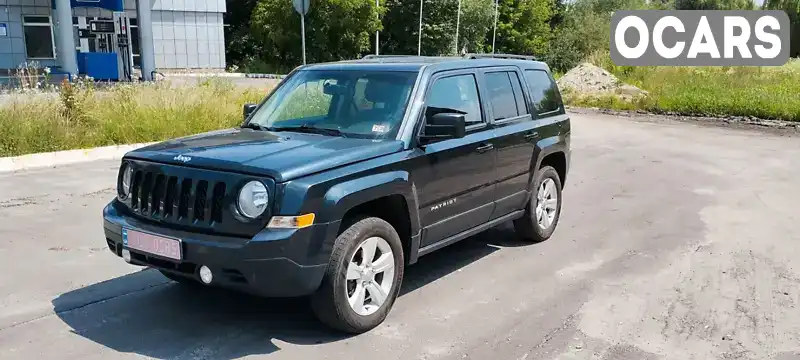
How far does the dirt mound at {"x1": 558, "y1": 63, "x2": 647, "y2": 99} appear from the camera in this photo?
25.2 meters

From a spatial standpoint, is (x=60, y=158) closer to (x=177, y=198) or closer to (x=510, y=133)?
(x=177, y=198)

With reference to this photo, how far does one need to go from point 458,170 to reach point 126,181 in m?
2.48

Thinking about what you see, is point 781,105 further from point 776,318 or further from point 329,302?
point 329,302

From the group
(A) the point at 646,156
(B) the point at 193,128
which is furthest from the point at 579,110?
(B) the point at 193,128

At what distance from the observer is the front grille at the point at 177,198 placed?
4.36 m

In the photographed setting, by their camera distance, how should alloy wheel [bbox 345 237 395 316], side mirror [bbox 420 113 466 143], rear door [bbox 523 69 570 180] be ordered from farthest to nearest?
rear door [bbox 523 69 570 180], side mirror [bbox 420 113 466 143], alloy wheel [bbox 345 237 395 316]

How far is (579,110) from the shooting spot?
2339 centimetres

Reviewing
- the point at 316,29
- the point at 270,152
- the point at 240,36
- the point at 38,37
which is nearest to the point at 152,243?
the point at 270,152

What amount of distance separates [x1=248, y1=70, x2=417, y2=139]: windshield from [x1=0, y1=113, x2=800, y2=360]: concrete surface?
138 cm

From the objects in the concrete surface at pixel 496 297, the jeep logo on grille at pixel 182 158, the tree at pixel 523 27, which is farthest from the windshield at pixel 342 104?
the tree at pixel 523 27

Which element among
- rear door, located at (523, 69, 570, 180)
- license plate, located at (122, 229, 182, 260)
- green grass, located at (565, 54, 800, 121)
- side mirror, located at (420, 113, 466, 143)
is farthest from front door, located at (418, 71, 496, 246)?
green grass, located at (565, 54, 800, 121)

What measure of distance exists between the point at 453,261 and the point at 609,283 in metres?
1.41

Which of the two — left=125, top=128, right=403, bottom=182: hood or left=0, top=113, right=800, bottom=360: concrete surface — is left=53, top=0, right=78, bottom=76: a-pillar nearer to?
left=0, top=113, right=800, bottom=360: concrete surface

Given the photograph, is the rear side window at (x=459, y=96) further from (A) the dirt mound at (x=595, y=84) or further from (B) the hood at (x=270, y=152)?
(A) the dirt mound at (x=595, y=84)
